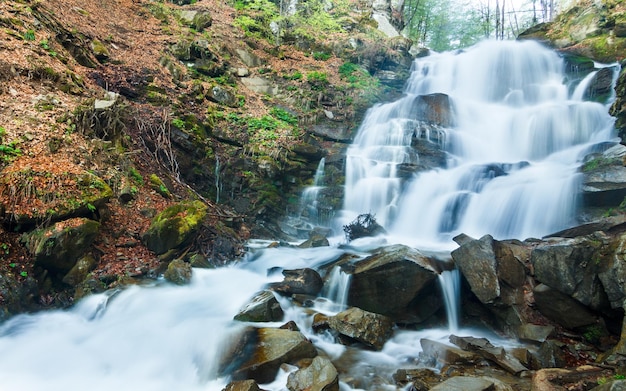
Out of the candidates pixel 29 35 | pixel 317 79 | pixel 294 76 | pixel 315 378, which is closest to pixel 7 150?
pixel 29 35

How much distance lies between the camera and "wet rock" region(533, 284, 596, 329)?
569cm

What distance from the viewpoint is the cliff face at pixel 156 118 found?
617 centimetres

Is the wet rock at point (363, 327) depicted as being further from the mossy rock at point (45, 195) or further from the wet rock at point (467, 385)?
the mossy rock at point (45, 195)

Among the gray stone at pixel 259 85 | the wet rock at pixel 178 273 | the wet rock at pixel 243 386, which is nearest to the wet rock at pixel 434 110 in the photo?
the gray stone at pixel 259 85

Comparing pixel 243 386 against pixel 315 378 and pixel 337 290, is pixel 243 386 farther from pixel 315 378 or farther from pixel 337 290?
pixel 337 290

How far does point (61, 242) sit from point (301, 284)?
4.21m

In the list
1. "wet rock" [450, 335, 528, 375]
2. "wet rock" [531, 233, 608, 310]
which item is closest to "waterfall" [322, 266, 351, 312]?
"wet rock" [450, 335, 528, 375]

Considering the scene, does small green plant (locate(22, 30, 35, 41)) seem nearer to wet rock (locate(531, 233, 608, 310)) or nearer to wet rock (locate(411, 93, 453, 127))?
wet rock (locate(531, 233, 608, 310))

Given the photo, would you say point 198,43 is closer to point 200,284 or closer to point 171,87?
point 171,87

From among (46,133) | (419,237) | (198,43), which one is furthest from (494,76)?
(46,133)

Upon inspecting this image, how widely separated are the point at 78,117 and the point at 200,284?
4.63m

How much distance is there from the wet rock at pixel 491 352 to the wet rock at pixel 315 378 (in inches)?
91.0

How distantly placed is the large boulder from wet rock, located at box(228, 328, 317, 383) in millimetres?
1932

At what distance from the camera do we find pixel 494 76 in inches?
739
